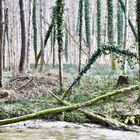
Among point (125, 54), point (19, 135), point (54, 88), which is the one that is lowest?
point (19, 135)

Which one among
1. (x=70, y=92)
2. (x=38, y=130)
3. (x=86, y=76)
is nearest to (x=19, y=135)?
(x=38, y=130)

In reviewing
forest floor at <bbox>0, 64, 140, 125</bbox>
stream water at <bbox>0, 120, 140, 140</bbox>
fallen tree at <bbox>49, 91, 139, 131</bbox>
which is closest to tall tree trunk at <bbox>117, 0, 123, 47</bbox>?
forest floor at <bbox>0, 64, 140, 125</bbox>

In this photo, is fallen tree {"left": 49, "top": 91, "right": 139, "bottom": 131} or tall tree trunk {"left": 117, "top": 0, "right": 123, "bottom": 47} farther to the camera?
tall tree trunk {"left": 117, "top": 0, "right": 123, "bottom": 47}

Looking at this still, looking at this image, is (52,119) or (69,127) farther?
(52,119)

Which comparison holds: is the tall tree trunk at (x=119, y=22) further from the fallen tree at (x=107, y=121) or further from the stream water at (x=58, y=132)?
the stream water at (x=58, y=132)

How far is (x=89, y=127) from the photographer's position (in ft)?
46.6

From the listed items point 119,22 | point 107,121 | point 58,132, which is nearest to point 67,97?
point 107,121

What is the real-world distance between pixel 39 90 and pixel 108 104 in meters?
3.99

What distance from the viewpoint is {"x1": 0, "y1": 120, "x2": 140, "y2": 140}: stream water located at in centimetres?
1266

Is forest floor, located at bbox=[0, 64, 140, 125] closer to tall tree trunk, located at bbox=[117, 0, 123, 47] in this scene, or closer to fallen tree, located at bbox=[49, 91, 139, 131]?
fallen tree, located at bbox=[49, 91, 139, 131]

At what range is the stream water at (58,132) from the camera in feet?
41.5

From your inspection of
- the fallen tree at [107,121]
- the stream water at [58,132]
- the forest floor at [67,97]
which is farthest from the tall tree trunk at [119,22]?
the stream water at [58,132]

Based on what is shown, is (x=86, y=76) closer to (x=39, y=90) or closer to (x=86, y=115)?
(x=39, y=90)

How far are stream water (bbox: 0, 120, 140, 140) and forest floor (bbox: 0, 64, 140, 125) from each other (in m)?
0.66
